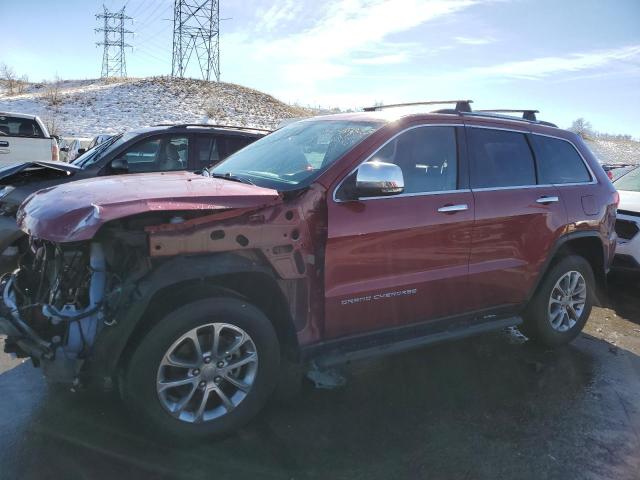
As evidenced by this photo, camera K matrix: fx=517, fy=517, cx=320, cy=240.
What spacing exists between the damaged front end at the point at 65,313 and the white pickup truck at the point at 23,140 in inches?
341

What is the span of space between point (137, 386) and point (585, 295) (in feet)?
13.2

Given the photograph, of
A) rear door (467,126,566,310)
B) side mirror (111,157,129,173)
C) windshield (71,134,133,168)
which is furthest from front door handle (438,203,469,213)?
windshield (71,134,133,168)

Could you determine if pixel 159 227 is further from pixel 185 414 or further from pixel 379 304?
pixel 379 304

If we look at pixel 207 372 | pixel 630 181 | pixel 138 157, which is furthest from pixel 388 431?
pixel 630 181

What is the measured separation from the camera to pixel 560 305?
4684 millimetres

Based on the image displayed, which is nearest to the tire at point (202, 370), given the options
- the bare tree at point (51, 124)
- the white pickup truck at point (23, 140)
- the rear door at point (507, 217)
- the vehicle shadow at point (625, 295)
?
the rear door at point (507, 217)

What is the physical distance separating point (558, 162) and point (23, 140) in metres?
10.1

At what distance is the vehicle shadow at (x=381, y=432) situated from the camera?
2.81 m

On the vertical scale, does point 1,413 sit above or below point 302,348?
below

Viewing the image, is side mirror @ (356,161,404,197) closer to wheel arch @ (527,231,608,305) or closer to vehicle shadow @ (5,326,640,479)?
vehicle shadow @ (5,326,640,479)

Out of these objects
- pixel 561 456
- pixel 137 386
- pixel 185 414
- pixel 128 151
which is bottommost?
pixel 561 456

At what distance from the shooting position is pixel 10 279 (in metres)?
3.30

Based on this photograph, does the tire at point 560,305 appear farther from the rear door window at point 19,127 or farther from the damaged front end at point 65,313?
the rear door window at point 19,127

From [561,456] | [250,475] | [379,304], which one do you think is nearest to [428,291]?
[379,304]
